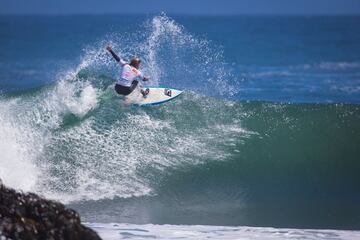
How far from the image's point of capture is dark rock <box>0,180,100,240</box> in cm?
708

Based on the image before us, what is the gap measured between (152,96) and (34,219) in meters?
8.91

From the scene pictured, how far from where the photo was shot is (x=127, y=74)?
14906 millimetres

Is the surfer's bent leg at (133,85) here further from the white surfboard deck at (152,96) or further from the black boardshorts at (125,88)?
the white surfboard deck at (152,96)

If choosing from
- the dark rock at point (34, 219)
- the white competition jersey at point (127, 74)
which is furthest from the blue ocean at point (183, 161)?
the dark rock at point (34, 219)

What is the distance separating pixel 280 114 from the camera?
16719 mm

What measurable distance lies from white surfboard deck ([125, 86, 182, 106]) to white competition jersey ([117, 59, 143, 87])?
639 mm

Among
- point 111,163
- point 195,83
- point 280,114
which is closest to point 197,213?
point 111,163

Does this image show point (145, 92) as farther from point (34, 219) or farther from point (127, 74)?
point (34, 219)

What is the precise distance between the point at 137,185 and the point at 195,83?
43.4 feet

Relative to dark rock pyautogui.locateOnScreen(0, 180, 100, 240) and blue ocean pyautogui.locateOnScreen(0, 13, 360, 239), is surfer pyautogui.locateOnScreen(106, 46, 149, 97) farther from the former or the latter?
dark rock pyautogui.locateOnScreen(0, 180, 100, 240)

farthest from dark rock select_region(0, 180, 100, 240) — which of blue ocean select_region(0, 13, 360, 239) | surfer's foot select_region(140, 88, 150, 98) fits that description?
surfer's foot select_region(140, 88, 150, 98)

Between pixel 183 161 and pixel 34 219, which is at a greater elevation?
pixel 183 161

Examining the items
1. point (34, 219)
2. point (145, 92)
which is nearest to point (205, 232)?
point (34, 219)

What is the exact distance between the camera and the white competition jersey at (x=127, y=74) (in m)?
14.8
